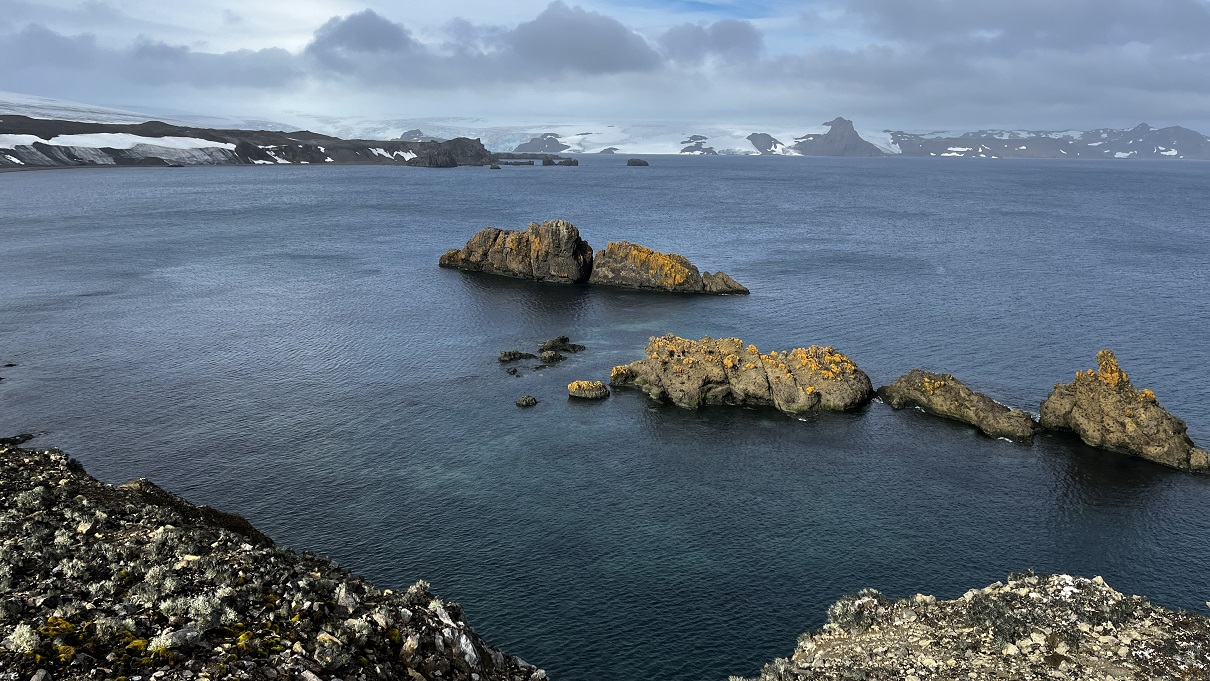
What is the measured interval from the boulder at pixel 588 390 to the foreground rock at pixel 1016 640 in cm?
4544

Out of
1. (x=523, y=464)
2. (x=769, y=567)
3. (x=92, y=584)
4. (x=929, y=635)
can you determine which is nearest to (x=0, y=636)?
(x=92, y=584)

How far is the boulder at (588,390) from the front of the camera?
79.0 meters

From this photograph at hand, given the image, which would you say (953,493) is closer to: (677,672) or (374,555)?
(677,672)

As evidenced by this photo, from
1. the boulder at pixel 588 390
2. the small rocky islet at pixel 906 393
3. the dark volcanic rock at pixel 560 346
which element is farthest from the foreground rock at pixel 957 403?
the dark volcanic rock at pixel 560 346

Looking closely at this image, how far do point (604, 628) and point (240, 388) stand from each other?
176 ft

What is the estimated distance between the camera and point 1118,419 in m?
67.6

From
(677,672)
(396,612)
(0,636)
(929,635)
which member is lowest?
(677,672)

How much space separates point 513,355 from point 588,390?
15614mm

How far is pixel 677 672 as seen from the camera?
39344mm

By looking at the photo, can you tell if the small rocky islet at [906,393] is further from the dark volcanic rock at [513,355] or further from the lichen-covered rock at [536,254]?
the lichen-covered rock at [536,254]

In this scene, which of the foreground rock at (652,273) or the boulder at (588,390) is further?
the foreground rock at (652,273)

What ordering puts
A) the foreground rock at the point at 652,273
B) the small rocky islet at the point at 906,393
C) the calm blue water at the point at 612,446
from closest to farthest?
the calm blue water at the point at 612,446, the small rocky islet at the point at 906,393, the foreground rock at the point at 652,273

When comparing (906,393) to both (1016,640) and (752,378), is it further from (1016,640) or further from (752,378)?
(1016,640)

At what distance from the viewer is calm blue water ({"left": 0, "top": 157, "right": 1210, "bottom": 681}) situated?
A: 4731 cm
